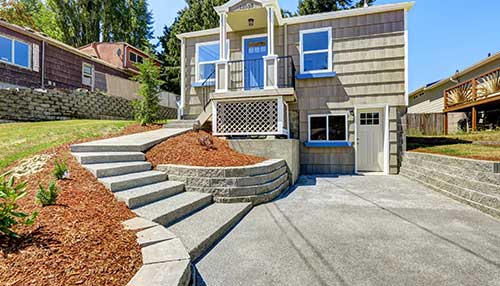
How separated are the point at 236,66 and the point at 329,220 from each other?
6.65 meters

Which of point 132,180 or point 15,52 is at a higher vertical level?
point 15,52

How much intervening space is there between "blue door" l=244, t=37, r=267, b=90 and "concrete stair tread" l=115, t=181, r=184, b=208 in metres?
5.22

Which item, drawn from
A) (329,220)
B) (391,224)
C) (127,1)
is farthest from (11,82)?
(127,1)

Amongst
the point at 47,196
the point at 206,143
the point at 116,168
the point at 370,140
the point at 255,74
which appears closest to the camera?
the point at 47,196

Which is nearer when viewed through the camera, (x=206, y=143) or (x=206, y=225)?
(x=206, y=225)

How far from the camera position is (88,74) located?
14.9 m

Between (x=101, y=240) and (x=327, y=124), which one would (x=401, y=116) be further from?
(x=101, y=240)

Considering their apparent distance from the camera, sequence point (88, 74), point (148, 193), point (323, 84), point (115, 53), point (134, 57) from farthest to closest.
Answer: point (134, 57), point (115, 53), point (88, 74), point (323, 84), point (148, 193)

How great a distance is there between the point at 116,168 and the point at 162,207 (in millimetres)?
1225

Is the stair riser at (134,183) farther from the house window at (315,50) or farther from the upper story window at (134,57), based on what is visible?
the upper story window at (134,57)

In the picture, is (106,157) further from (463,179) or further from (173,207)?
(463,179)

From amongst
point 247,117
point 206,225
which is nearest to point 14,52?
point 247,117

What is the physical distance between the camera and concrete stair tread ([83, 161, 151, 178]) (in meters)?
3.64

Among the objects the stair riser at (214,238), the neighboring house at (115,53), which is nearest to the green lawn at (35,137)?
the stair riser at (214,238)
